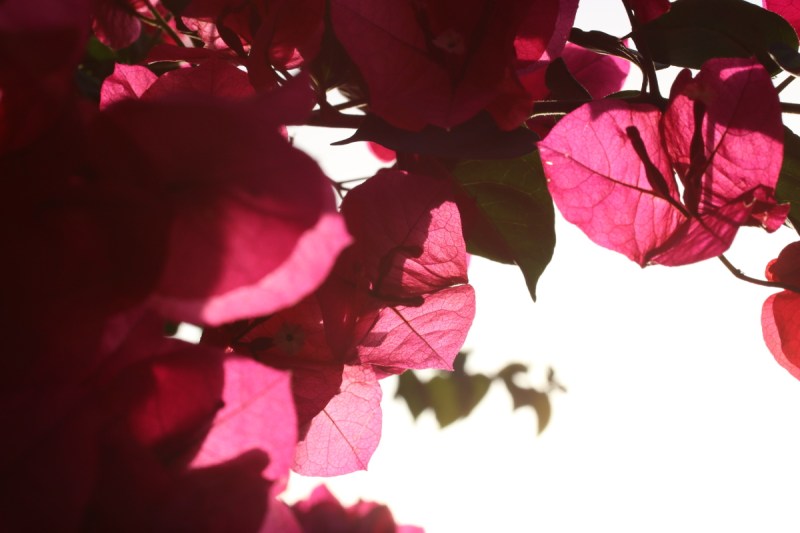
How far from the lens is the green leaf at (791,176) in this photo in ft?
1.74

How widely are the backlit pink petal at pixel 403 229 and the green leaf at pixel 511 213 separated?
0.06 metres

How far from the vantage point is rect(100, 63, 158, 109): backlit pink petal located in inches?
18.9

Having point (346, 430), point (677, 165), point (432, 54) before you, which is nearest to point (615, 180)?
point (677, 165)

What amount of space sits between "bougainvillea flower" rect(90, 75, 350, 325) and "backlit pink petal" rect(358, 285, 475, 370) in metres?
0.25

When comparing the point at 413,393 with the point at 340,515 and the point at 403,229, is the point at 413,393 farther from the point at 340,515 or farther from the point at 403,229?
the point at 403,229

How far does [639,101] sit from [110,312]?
387 mm

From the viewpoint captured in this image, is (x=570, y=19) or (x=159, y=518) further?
(x=570, y=19)

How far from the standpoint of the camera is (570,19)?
0.50 meters

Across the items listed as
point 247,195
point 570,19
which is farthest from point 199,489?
point 570,19

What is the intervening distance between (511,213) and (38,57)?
13.7 inches

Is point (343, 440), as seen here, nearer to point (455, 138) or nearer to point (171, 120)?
point (455, 138)

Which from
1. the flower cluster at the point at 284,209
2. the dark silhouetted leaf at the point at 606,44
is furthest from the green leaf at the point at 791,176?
the dark silhouetted leaf at the point at 606,44

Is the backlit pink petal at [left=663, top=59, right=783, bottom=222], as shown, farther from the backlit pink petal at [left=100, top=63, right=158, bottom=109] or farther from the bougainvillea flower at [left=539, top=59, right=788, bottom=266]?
the backlit pink petal at [left=100, top=63, right=158, bottom=109]

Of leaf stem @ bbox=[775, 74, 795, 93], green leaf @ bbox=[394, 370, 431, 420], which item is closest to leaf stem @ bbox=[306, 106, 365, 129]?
leaf stem @ bbox=[775, 74, 795, 93]
